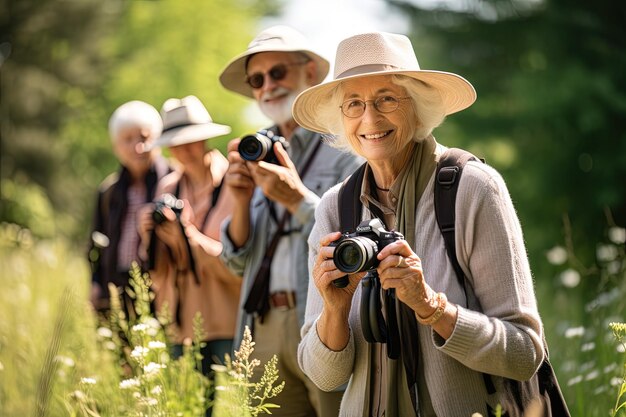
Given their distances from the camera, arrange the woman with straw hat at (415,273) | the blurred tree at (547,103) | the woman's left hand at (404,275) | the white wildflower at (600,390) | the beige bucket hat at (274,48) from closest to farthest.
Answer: the woman's left hand at (404,275)
the woman with straw hat at (415,273)
the white wildflower at (600,390)
the beige bucket hat at (274,48)
the blurred tree at (547,103)

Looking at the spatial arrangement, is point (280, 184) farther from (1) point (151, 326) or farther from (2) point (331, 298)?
(2) point (331, 298)

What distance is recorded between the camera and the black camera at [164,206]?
5.03 metres

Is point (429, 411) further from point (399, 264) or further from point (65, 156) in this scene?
point (65, 156)

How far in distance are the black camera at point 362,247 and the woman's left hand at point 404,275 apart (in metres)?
0.03

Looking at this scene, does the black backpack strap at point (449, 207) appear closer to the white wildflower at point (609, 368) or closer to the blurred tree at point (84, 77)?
the white wildflower at point (609, 368)

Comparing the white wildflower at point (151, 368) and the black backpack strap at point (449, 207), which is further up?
the black backpack strap at point (449, 207)

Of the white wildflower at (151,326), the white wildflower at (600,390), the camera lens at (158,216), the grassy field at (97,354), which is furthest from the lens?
the camera lens at (158,216)

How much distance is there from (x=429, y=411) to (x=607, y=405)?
1.38 m

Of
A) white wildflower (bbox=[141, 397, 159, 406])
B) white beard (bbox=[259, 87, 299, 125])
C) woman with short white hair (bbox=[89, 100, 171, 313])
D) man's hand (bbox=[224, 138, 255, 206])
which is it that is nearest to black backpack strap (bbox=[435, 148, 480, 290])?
white wildflower (bbox=[141, 397, 159, 406])

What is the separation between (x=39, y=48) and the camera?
26.4 meters

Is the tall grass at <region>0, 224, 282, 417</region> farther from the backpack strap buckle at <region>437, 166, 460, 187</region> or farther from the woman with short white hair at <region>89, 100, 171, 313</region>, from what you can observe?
the backpack strap buckle at <region>437, 166, 460, 187</region>

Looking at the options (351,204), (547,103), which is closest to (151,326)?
(351,204)

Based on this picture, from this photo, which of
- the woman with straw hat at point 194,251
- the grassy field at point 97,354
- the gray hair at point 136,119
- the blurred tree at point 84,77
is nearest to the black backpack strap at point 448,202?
the grassy field at point 97,354

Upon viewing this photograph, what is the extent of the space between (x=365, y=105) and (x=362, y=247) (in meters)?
0.65
